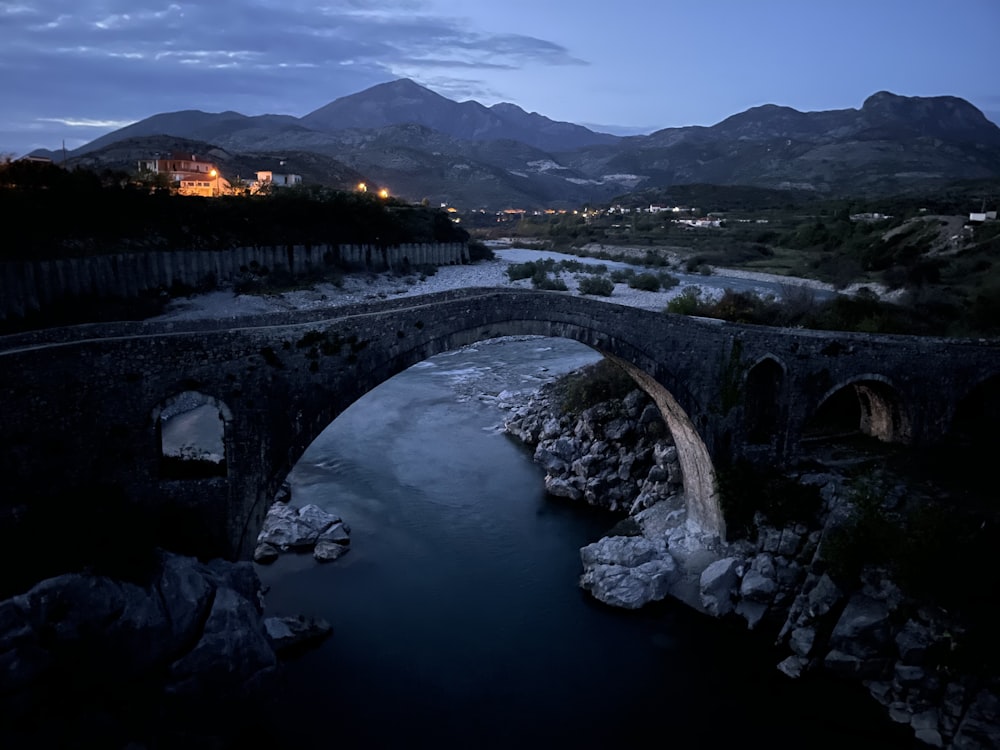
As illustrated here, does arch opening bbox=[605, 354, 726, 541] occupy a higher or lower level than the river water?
higher

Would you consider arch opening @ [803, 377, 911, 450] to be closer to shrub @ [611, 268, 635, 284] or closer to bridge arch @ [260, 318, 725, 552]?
bridge arch @ [260, 318, 725, 552]

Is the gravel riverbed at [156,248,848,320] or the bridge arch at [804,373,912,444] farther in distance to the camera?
the gravel riverbed at [156,248,848,320]

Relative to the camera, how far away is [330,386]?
44.4 ft

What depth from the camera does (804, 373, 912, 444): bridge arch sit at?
17.4 m

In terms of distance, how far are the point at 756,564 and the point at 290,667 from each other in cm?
1003

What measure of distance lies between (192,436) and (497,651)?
14.4m

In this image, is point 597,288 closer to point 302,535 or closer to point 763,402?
point 763,402

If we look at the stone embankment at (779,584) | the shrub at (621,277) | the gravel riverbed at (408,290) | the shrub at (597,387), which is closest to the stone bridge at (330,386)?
the stone embankment at (779,584)

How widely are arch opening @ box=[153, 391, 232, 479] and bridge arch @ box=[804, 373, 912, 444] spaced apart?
13.8 metres

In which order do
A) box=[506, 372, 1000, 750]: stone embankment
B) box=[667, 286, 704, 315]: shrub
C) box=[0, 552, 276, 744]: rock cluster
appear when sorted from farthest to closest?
box=[667, 286, 704, 315]: shrub
box=[506, 372, 1000, 750]: stone embankment
box=[0, 552, 276, 744]: rock cluster

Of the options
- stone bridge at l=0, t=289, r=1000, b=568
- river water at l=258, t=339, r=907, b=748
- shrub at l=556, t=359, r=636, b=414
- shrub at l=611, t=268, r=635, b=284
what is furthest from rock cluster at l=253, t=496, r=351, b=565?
shrub at l=611, t=268, r=635, b=284

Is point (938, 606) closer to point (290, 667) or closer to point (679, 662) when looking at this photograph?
point (679, 662)

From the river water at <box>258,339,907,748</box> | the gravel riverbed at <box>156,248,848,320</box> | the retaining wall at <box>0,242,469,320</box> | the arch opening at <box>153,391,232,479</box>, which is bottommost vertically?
the river water at <box>258,339,907,748</box>

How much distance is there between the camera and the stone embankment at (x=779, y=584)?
40.6ft
